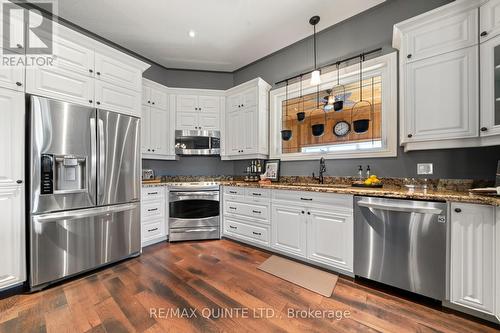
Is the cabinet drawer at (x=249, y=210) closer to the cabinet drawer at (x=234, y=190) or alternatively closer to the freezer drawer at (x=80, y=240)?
the cabinet drawer at (x=234, y=190)

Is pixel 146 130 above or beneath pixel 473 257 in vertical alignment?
above

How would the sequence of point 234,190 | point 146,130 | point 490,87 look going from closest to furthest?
point 490,87
point 234,190
point 146,130

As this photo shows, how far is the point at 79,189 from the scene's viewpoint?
2.07 meters

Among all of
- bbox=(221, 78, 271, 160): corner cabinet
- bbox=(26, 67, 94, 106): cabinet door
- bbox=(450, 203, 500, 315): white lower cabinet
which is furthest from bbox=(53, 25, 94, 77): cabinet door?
bbox=(450, 203, 500, 315): white lower cabinet

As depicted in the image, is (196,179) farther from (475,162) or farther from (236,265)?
(475,162)

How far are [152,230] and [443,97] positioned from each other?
3.71 meters

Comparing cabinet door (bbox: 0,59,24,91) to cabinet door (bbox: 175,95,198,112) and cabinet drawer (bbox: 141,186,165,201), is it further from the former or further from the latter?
cabinet door (bbox: 175,95,198,112)

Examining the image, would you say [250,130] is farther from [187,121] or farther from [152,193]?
[152,193]

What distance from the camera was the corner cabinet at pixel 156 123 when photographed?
3.17 metres

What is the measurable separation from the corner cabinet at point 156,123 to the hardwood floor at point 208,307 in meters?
1.81

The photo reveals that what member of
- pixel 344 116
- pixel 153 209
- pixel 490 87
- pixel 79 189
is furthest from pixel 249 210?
pixel 490 87

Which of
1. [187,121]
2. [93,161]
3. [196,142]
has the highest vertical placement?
[187,121]

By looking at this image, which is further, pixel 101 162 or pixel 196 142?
pixel 196 142

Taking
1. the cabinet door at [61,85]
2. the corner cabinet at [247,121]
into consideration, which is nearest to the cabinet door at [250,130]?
the corner cabinet at [247,121]
